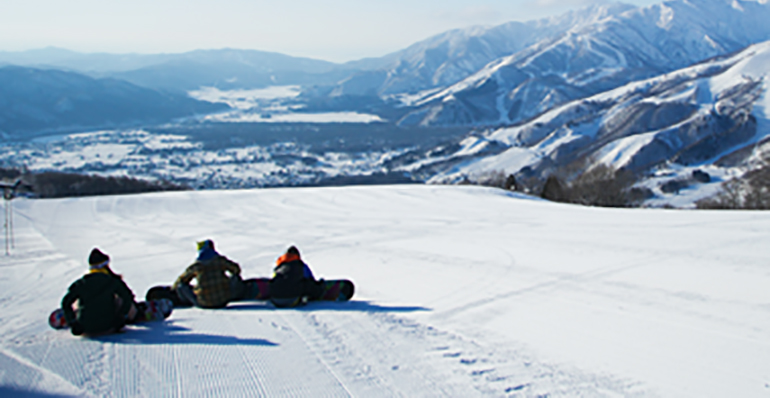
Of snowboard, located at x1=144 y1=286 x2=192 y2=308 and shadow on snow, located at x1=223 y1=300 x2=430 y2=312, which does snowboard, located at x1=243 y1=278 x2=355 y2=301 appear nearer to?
shadow on snow, located at x1=223 y1=300 x2=430 y2=312

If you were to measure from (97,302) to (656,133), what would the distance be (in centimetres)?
12581

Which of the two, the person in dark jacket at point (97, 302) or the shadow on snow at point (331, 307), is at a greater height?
Result: the person in dark jacket at point (97, 302)

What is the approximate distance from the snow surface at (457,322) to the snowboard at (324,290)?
0.19 metres

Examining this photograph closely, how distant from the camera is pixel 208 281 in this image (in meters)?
6.54

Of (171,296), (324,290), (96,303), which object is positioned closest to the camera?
(96,303)

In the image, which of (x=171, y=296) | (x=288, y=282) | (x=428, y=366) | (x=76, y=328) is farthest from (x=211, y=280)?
(x=428, y=366)

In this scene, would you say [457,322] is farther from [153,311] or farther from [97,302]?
[97,302]

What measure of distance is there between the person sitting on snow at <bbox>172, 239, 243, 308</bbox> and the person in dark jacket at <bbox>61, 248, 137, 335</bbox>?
3.81 feet

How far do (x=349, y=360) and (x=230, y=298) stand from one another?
2670 millimetres

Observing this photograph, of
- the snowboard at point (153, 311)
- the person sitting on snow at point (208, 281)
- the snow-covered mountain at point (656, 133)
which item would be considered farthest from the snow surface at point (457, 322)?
the snow-covered mountain at point (656, 133)

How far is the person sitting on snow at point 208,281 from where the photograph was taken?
6.50m

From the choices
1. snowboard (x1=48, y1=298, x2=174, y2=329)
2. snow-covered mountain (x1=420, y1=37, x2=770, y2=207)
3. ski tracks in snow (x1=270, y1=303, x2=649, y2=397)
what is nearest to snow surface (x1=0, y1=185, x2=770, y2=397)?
ski tracks in snow (x1=270, y1=303, x2=649, y2=397)

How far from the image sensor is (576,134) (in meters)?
138

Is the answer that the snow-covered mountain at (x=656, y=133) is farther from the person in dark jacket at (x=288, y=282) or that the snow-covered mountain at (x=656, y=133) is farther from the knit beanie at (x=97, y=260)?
the knit beanie at (x=97, y=260)
